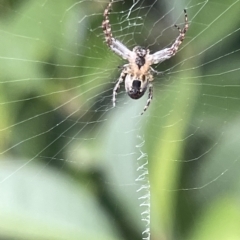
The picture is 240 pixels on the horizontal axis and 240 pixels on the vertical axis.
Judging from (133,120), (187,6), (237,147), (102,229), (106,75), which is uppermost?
(187,6)

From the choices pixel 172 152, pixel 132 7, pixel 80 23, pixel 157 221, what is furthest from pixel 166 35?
pixel 157 221

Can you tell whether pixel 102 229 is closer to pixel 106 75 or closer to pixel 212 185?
pixel 212 185

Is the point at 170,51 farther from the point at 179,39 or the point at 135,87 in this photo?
the point at 135,87

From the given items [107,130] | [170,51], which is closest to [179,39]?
[170,51]

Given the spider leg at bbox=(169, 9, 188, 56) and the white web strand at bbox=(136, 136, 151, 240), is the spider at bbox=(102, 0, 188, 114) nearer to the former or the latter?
the spider leg at bbox=(169, 9, 188, 56)

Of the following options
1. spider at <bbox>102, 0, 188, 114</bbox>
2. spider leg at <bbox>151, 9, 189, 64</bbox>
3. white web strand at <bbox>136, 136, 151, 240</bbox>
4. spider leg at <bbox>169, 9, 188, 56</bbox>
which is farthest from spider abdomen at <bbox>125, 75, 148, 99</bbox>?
white web strand at <bbox>136, 136, 151, 240</bbox>
